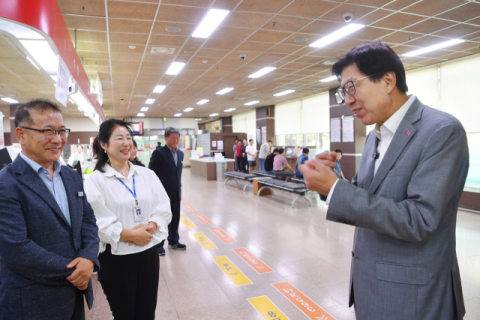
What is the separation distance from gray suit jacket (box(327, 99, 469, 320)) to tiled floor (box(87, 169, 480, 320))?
6.04 ft

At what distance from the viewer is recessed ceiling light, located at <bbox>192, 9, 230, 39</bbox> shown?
201 inches

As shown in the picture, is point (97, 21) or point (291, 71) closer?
point (97, 21)

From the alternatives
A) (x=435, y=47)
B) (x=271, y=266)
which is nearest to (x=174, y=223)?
(x=271, y=266)

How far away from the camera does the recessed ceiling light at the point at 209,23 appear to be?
201 inches

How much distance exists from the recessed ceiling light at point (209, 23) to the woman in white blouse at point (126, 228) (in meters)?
3.73

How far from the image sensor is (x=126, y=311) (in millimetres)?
1882

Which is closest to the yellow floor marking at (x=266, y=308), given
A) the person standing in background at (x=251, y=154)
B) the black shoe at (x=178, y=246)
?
the black shoe at (x=178, y=246)

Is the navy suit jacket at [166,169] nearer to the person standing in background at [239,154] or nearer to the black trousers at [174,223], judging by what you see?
the black trousers at [174,223]

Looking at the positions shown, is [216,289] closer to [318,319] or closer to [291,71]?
[318,319]

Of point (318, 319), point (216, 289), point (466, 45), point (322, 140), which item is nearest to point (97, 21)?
point (216, 289)

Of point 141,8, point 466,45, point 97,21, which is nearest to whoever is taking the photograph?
point 141,8

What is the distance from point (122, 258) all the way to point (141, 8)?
165 inches

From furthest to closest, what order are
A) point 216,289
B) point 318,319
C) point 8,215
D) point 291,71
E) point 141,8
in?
point 291,71
point 141,8
point 216,289
point 318,319
point 8,215

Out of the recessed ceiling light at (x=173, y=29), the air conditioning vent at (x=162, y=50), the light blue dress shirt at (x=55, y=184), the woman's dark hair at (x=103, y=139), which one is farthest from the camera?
the air conditioning vent at (x=162, y=50)
